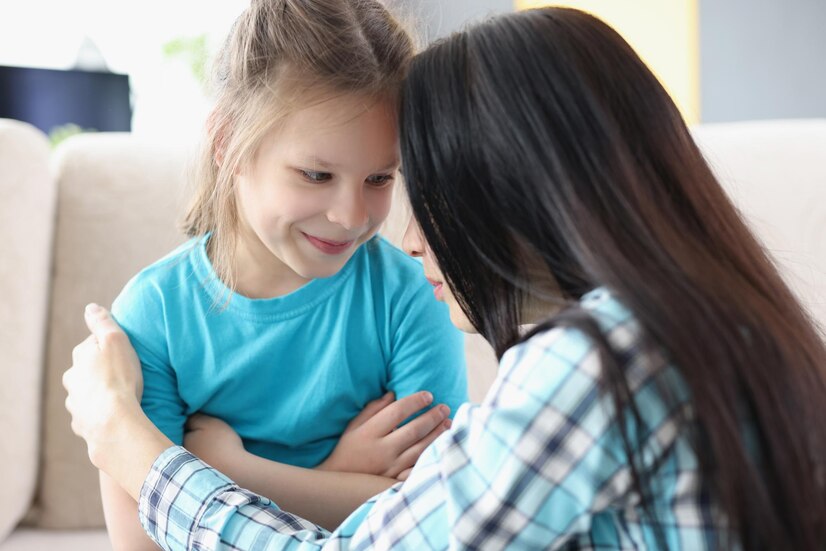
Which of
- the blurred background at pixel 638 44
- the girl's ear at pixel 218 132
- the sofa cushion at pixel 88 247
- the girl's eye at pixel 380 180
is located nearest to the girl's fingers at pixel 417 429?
the girl's eye at pixel 380 180

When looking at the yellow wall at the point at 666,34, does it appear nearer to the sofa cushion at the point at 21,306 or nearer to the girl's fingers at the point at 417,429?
the sofa cushion at the point at 21,306

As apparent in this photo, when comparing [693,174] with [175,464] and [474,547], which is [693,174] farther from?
[175,464]

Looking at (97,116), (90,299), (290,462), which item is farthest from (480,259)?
(97,116)

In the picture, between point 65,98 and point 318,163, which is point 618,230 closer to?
point 318,163

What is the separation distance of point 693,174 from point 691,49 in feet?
9.48

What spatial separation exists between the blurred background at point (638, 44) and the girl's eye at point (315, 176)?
2298 millimetres

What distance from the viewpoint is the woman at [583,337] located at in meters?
0.65

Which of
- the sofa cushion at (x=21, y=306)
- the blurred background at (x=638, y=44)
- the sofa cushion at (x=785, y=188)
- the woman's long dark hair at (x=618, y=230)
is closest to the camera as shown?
the woman's long dark hair at (x=618, y=230)

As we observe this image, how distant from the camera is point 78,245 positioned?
1.44 meters

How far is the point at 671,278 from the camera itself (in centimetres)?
69

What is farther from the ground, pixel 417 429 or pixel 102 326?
pixel 102 326

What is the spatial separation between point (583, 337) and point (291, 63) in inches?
21.2

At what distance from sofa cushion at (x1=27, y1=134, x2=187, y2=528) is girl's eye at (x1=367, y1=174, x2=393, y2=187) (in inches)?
20.7

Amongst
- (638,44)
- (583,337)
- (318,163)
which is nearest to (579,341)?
(583,337)
